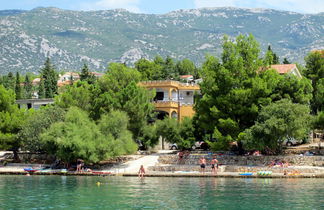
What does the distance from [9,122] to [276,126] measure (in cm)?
3191

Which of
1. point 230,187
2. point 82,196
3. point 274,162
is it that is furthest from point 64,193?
point 274,162

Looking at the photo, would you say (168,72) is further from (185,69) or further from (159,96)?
(159,96)

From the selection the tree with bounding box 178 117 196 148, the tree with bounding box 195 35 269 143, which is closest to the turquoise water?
the tree with bounding box 195 35 269 143

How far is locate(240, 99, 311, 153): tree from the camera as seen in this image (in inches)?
1934

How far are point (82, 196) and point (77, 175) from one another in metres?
16.1

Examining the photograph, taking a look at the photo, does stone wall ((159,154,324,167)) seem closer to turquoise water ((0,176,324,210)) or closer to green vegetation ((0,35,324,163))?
green vegetation ((0,35,324,163))

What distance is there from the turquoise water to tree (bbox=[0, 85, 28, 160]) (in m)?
13.0

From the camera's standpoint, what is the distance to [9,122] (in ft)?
198

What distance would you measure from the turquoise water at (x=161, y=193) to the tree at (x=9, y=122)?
12976mm

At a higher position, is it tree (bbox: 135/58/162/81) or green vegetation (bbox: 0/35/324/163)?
tree (bbox: 135/58/162/81)

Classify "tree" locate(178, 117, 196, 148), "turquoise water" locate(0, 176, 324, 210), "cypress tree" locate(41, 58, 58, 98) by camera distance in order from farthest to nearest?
"cypress tree" locate(41, 58, 58, 98) < "tree" locate(178, 117, 196, 148) < "turquoise water" locate(0, 176, 324, 210)

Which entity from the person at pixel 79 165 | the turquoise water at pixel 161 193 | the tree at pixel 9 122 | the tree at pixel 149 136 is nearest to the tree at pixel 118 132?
the person at pixel 79 165

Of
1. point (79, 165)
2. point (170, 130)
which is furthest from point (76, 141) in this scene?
point (170, 130)

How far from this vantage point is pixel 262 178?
46375mm
